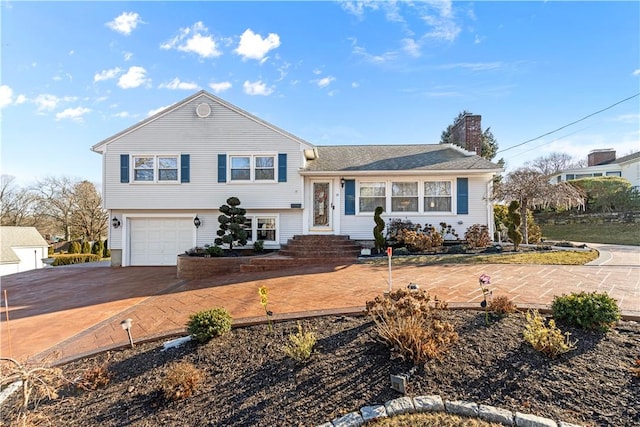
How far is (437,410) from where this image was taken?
95.0 inches

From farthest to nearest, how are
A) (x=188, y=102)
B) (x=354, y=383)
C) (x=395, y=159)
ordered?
(x=395, y=159) < (x=188, y=102) < (x=354, y=383)

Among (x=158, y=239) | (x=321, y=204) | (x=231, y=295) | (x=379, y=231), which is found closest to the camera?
(x=231, y=295)

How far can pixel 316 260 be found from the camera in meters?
10.1

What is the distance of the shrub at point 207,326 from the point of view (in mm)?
3709

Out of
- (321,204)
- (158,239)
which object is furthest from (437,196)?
(158,239)

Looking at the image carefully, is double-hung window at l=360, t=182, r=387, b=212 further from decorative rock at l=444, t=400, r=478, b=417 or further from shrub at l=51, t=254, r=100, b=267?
shrub at l=51, t=254, r=100, b=267

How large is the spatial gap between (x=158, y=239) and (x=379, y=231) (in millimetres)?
9594

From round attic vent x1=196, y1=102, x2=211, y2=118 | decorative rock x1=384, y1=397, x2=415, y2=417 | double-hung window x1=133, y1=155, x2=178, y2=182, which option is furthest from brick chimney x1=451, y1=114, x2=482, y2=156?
decorative rock x1=384, y1=397, x2=415, y2=417

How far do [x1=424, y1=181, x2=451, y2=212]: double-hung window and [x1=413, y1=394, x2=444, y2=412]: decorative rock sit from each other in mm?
10282

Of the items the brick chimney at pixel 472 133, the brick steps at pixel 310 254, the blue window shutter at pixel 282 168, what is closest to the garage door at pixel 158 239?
the blue window shutter at pixel 282 168

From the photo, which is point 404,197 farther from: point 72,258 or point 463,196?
point 72,258

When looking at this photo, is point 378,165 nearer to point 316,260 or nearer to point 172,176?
point 316,260

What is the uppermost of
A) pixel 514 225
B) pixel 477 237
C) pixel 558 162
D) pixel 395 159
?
pixel 558 162

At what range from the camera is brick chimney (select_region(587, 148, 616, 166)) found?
28.2 m
